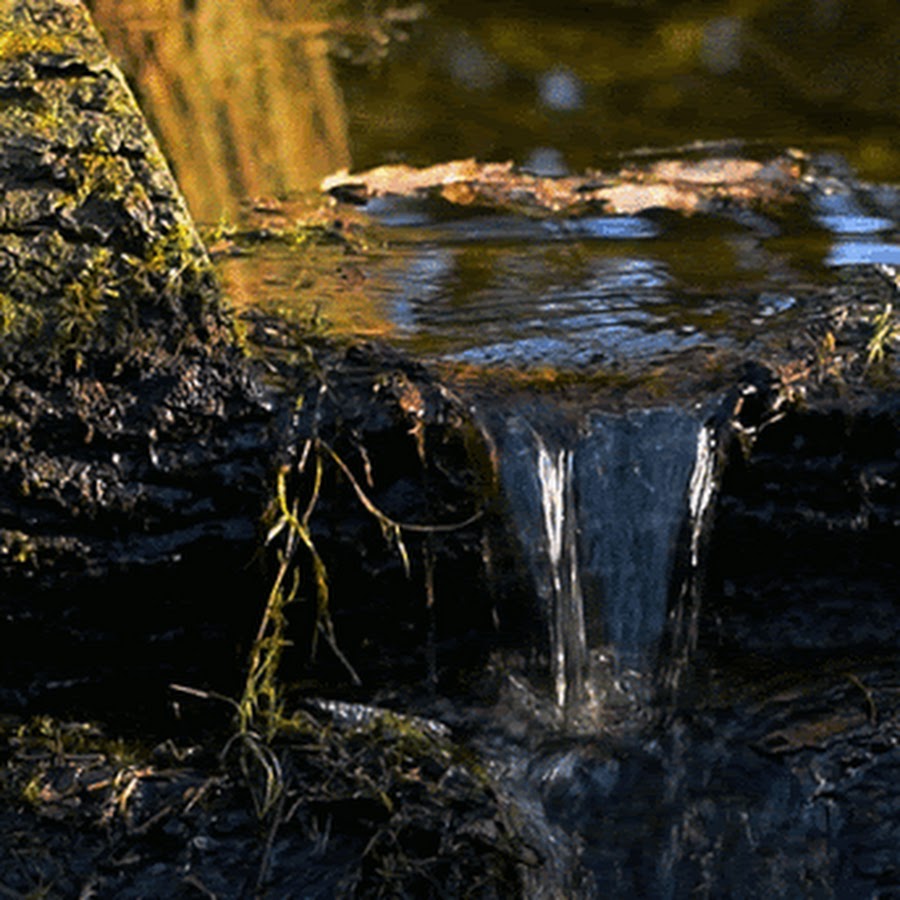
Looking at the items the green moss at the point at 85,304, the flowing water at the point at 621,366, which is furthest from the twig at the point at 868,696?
the green moss at the point at 85,304

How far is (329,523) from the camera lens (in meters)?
2.58

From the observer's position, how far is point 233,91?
6.20 metres

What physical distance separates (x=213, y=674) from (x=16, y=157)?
0.97m

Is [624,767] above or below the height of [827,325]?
below

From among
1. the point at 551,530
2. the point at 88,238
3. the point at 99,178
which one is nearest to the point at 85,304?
the point at 88,238

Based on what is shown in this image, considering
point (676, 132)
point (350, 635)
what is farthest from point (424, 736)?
point (676, 132)

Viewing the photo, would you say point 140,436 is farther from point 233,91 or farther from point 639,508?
point 233,91

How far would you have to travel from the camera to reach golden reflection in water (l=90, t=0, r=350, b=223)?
5.09 m

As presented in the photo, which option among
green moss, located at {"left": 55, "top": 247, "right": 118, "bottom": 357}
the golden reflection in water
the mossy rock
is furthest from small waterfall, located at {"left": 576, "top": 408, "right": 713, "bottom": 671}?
the golden reflection in water

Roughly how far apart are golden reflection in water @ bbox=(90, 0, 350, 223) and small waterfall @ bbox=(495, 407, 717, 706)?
200cm

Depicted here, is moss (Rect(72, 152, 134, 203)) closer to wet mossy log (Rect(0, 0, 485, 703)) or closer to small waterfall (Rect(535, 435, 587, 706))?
wet mossy log (Rect(0, 0, 485, 703))

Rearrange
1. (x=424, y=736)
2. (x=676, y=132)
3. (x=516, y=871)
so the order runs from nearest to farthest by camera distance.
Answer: (x=516, y=871)
(x=424, y=736)
(x=676, y=132)

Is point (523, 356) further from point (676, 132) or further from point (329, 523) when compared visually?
point (676, 132)

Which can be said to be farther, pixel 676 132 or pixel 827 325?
pixel 676 132
